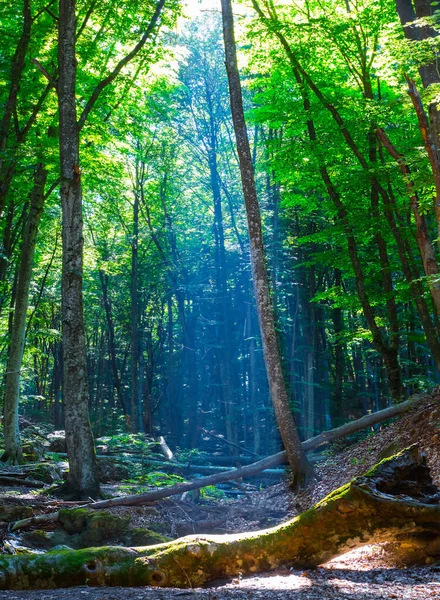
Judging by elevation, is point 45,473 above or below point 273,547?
above

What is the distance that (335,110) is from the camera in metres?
12.7

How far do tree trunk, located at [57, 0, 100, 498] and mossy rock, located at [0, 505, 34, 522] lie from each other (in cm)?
131

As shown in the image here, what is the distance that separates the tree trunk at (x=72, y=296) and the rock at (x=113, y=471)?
4278 mm

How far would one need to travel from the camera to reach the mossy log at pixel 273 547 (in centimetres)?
455

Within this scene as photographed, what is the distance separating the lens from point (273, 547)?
16.0ft

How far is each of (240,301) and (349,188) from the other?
1716 cm

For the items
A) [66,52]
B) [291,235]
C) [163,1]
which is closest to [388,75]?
[163,1]

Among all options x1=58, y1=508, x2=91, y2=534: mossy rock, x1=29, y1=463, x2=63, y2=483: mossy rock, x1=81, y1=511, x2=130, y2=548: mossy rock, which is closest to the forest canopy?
x1=29, y1=463, x2=63, y2=483: mossy rock

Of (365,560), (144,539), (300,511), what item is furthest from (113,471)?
(365,560)

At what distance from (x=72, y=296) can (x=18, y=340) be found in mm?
4858

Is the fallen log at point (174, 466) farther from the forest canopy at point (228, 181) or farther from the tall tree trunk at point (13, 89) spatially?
the tall tree trunk at point (13, 89)

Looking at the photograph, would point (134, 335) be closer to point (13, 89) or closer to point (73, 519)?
point (13, 89)

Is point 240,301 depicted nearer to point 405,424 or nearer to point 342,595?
point 405,424

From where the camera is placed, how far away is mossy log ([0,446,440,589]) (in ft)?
14.9
